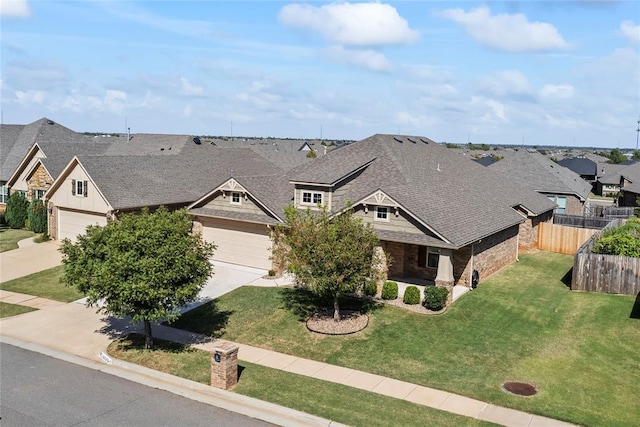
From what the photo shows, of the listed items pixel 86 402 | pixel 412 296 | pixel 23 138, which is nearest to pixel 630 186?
pixel 412 296

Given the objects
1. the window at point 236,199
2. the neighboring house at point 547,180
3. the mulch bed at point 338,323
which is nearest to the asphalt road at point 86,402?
the mulch bed at point 338,323

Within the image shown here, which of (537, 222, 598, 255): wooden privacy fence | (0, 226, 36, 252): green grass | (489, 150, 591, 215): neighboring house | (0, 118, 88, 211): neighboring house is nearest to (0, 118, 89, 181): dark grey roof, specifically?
(0, 118, 88, 211): neighboring house

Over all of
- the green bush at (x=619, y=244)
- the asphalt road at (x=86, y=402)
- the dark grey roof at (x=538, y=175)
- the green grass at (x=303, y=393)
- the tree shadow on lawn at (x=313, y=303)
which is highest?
the dark grey roof at (x=538, y=175)

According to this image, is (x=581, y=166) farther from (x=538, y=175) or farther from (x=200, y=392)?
(x=200, y=392)

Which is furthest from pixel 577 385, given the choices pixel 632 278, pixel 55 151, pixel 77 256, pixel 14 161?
pixel 14 161

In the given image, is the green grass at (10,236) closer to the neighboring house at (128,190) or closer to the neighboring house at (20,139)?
the neighboring house at (128,190)

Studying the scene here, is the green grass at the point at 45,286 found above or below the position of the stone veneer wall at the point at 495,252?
below
